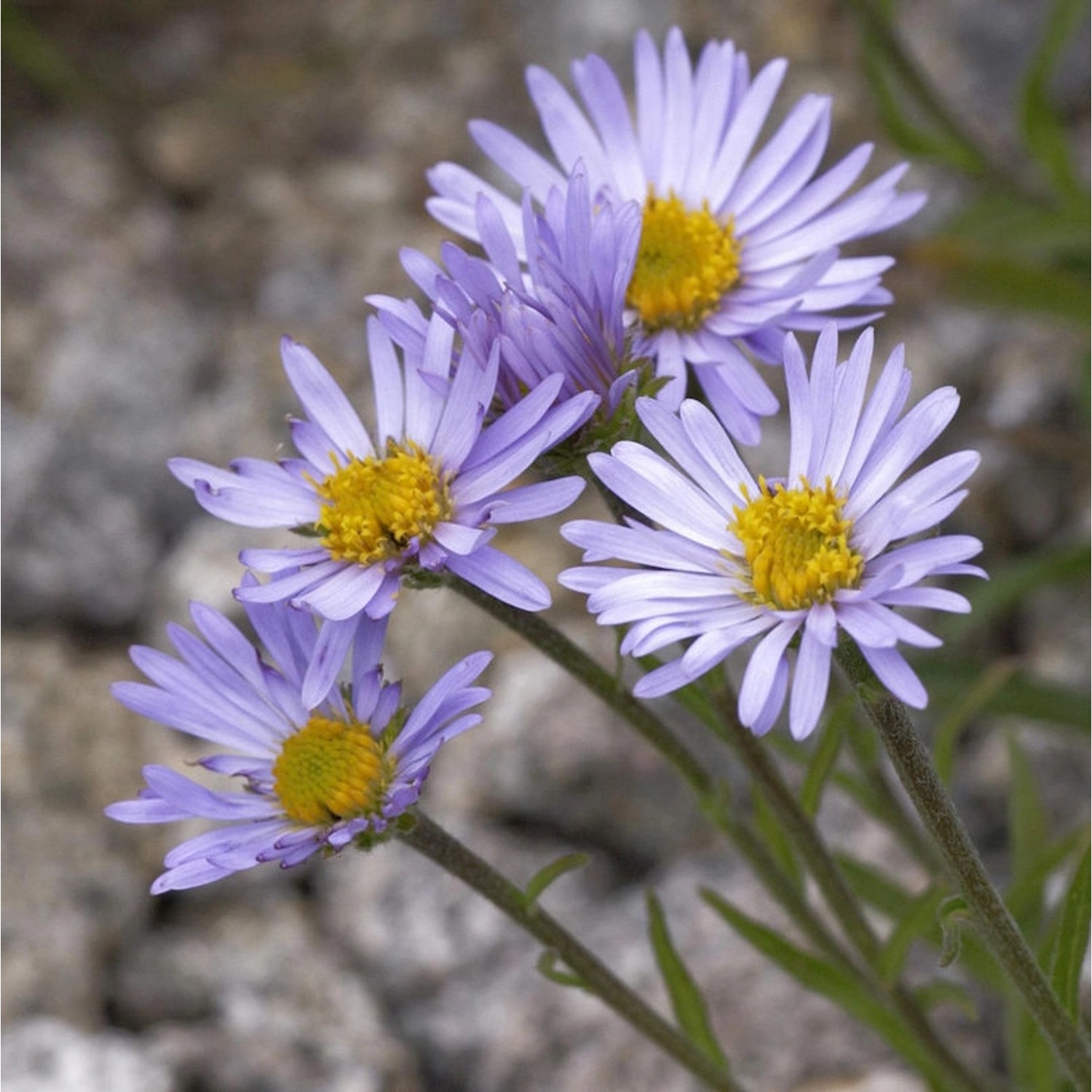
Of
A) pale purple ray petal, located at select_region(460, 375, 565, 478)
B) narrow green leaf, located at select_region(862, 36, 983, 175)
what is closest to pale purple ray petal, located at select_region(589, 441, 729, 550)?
pale purple ray petal, located at select_region(460, 375, 565, 478)

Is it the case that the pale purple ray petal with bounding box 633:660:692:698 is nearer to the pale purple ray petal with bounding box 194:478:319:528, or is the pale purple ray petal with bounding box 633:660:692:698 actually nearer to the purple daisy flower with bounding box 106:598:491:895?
the purple daisy flower with bounding box 106:598:491:895

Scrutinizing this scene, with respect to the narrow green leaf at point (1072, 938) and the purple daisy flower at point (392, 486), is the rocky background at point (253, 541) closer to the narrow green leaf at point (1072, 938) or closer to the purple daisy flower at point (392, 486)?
the narrow green leaf at point (1072, 938)

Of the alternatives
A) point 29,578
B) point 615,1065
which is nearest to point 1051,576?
point 615,1065

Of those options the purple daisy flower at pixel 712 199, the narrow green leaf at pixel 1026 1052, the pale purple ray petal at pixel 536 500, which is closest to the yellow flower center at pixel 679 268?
the purple daisy flower at pixel 712 199

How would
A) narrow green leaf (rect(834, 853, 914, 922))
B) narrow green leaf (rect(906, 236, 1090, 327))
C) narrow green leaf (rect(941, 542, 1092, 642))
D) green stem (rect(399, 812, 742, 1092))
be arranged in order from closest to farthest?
1. green stem (rect(399, 812, 742, 1092))
2. narrow green leaf (rect(834, 853, 914, 922))
3. narrow green leaf (rect(941, 542, 1092, 642))
4. narrow green leaf (rect(906, 236, 1090, 327))

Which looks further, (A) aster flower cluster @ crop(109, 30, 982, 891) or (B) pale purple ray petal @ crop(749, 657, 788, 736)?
(A) aster flower cluster @ crop(109, 30, 982, 891)

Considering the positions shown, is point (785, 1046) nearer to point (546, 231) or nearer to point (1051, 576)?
point (1051, 576)

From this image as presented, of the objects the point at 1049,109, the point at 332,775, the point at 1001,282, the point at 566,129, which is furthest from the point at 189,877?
the point at 1049,109
